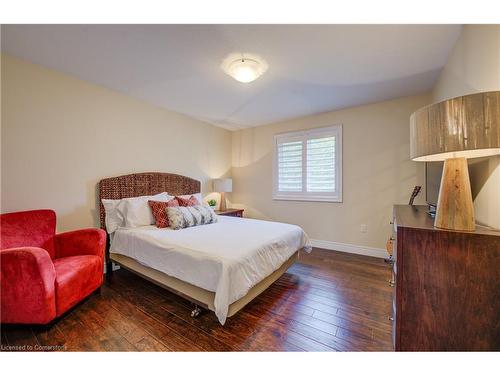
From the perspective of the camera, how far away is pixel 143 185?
2.91m

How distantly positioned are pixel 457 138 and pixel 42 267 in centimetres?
265

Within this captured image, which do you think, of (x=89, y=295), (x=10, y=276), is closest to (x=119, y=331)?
(x=89, y=295)

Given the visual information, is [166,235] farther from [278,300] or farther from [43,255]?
[278,300]

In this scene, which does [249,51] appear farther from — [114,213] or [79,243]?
A: [79,243]

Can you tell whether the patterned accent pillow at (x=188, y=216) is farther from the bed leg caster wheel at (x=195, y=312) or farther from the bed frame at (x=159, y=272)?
the bed leg caster wheel at (x=195, y=312)

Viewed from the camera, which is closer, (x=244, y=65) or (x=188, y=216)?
(x=244, y=65)

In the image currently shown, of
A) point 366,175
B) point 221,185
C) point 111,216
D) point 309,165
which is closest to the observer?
point 111,216

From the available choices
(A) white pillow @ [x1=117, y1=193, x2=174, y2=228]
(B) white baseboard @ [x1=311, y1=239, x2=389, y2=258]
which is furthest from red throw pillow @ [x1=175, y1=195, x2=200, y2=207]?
(B) white baseboard @ [x1=311, y1=239, x2=389, y2=258]

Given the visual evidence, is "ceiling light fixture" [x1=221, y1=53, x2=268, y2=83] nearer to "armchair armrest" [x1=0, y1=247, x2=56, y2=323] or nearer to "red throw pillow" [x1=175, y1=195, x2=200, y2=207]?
"red throw pillow" [x1=175, y1=195, x2=200, y2=207]

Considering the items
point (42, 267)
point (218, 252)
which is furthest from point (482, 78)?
point (42, 267)

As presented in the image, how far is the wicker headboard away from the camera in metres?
2.55

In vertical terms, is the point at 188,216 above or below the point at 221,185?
below

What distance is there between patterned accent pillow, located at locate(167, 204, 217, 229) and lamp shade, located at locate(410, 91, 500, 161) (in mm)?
2294

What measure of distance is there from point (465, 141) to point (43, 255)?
2668 millimetres
